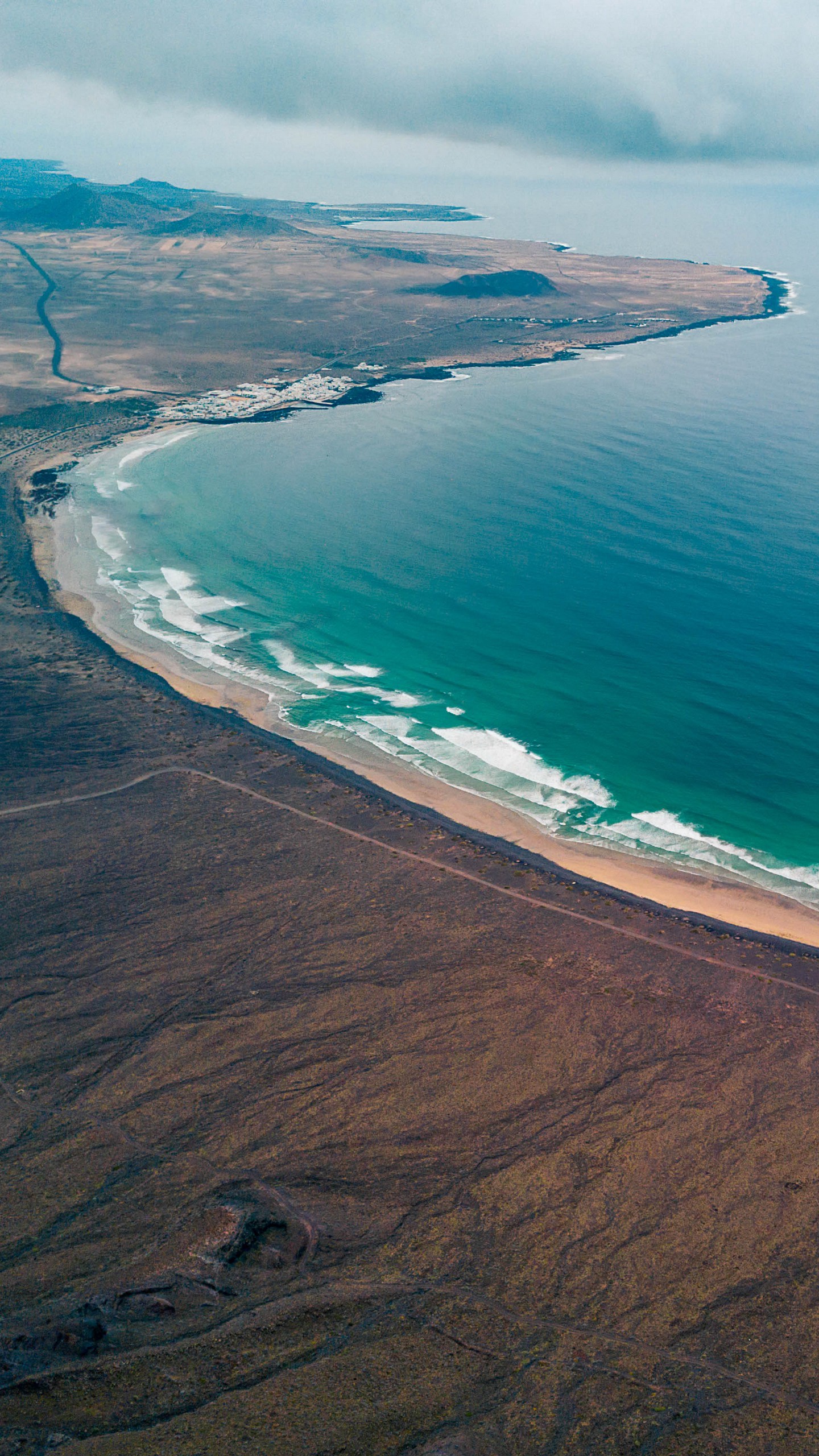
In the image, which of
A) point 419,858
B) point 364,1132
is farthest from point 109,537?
point 364,1132

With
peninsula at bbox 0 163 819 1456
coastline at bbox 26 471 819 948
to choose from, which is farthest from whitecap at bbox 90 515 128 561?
peninsula at bbox 0 163 819 1456

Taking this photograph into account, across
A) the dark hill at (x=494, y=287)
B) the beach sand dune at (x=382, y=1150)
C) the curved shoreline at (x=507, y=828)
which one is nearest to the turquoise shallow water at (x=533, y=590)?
the curved shoreline at (x=507, y=828)

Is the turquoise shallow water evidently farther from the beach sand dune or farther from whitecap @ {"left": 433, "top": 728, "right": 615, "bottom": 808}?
the beach sand dune

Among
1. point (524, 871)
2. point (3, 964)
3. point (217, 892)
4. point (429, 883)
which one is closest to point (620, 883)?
point (524, 871)

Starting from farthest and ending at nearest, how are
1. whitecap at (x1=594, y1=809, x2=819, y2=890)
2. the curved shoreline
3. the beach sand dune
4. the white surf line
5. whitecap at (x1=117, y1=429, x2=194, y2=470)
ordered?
whitecap at (x1=117, y1=429, x2=194, y2=470)
whitecap at (x1=594, y1=809, x2=819, y2=890)
the curved shoreline
the white surf line
the beach sand dune

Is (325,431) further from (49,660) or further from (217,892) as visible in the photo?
(217,892)

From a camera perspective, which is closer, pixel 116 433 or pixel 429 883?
pixel 429 883

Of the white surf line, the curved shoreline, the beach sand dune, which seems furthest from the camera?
the curved shoreline

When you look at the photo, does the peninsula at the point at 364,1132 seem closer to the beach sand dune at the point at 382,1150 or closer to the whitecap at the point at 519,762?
the beach sand dune at the point at 382,1150
